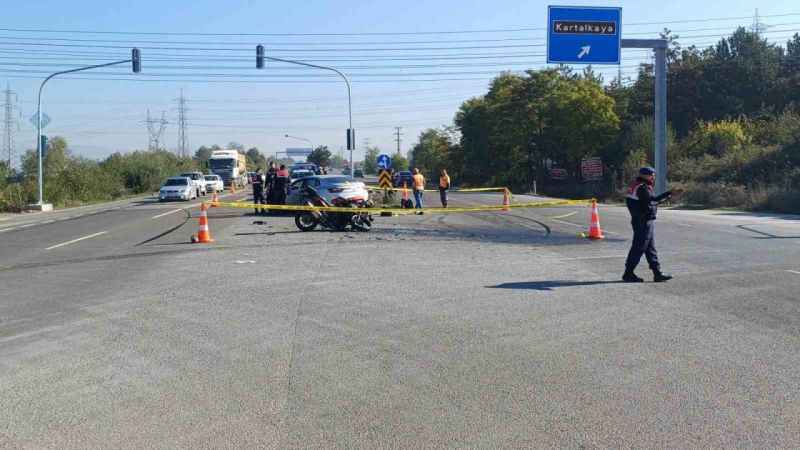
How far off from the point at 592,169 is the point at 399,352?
53235mm

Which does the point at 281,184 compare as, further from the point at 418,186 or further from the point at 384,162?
the point at 384,162

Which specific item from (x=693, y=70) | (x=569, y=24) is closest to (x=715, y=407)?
(x=569, y=24)

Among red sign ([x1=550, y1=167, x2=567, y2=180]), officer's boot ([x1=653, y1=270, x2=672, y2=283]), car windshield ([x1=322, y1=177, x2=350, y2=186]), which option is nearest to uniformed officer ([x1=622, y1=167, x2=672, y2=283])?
officer's boot ([x1=653, y1=270, x2=672, y2=283])

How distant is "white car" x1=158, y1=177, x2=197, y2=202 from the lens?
46656mm

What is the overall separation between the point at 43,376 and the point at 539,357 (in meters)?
4.41

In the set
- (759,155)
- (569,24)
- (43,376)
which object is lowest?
(43,376)

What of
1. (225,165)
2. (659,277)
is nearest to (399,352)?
(659,277)

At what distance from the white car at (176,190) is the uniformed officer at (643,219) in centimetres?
3757

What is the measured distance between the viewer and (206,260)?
16.0 m

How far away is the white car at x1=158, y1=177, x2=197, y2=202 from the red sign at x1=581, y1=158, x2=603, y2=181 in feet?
90.7

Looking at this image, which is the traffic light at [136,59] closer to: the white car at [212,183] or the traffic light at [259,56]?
the traffic light at [259,56]

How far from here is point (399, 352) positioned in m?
8.05

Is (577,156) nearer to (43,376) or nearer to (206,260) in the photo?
(206,260)

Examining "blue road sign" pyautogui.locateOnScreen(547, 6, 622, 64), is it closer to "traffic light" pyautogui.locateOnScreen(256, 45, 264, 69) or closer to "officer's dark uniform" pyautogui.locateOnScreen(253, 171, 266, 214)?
"officer's dark uniform" pyautogui.locateOnScreen(253, 171, 266, 214)
